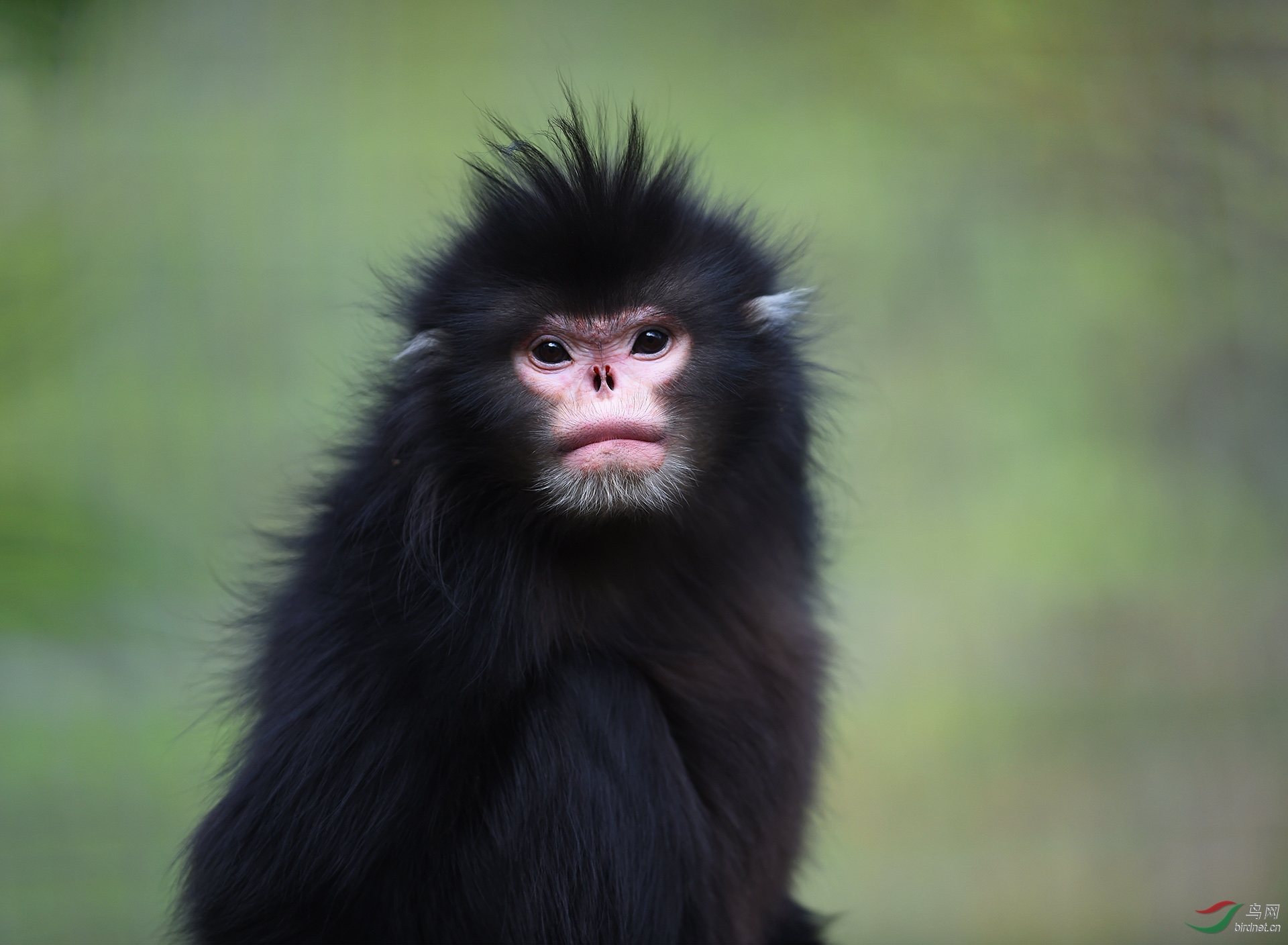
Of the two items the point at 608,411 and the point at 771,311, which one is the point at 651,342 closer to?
the point at 608,411

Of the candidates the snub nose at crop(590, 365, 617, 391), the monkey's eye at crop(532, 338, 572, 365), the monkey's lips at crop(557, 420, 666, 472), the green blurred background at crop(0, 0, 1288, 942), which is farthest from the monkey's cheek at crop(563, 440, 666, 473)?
the green blurred background at crop(0, 0, 1288, 942)

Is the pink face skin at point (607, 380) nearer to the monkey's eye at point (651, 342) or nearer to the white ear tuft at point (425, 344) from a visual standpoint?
the monkey's eye at point (651, 342)

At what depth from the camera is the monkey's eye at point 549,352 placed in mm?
2576

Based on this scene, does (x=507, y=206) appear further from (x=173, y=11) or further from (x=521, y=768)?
(x=173, y=11)

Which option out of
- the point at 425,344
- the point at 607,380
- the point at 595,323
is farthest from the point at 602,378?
the point at 425,344

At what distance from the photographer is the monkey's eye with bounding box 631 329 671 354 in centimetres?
260

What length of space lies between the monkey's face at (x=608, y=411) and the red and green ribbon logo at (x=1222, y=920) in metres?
2.51

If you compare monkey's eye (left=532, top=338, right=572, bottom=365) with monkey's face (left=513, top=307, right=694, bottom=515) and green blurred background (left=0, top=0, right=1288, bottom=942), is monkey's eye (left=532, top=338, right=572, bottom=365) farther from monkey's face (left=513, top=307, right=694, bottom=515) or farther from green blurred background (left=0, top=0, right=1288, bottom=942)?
green blurred background (left=0, top=0, right=1288, bottom=942)

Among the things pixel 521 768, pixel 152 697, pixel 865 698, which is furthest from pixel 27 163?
pixel 865 698

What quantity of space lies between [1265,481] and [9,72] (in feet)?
15.8

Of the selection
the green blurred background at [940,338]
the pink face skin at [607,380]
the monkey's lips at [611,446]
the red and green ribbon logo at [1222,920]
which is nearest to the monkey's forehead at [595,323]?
the pink face skin at [607,380]

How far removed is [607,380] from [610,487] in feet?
0.81

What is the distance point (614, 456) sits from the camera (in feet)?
7.92

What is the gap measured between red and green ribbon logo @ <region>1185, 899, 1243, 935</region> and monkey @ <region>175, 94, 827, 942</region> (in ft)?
5.49
